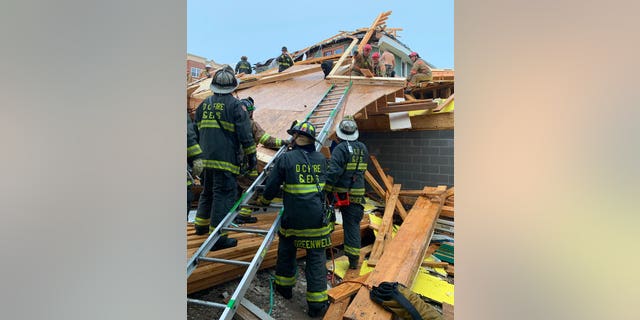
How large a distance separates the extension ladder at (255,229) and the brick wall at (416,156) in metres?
2.14

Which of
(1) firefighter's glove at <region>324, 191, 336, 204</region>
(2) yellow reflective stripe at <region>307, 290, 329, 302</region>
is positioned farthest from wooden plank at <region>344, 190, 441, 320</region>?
(1) firefighter's glove at <region>324, 191, 336, 204</region>

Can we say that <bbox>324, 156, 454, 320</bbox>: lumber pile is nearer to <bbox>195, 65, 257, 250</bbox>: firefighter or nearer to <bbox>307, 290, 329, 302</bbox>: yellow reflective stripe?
<bbox>307, 290, 329, 302</bbox>: yellow reflective stripe

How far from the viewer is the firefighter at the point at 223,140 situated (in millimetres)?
4062

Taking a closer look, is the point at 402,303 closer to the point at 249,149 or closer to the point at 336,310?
the point at 336,310

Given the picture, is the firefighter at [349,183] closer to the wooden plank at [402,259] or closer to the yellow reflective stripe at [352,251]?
the yellow reflective stripe at [352,251]

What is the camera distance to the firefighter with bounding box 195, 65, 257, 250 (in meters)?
4.06

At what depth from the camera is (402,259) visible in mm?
4832

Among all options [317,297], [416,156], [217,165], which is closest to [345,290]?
[317,297]

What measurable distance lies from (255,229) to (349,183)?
1585 millimetres

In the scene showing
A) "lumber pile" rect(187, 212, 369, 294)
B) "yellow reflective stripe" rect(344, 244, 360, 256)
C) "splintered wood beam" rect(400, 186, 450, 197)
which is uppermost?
"splintered wood beam" rect(400, 186, 450, 197)

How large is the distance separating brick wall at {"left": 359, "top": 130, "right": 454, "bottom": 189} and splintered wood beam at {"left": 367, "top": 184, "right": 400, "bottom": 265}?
91 centimetres
